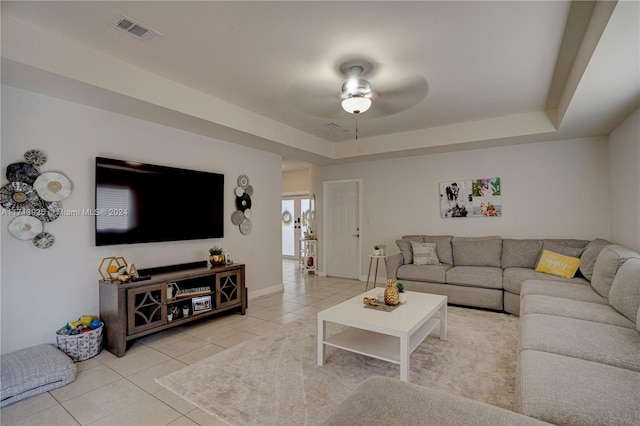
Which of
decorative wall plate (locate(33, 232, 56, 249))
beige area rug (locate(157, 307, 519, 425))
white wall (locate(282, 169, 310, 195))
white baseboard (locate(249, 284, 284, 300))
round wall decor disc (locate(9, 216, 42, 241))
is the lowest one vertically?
beige area rug (locate(157, 307, 519, 425))

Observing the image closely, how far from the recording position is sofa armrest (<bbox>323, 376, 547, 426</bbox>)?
1045 millimetres

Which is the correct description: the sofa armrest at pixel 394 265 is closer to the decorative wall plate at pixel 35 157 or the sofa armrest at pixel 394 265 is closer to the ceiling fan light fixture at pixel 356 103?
the ceiling fan light fixture at pixel 356 103

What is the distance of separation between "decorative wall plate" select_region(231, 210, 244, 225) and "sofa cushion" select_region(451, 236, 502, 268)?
3.34m

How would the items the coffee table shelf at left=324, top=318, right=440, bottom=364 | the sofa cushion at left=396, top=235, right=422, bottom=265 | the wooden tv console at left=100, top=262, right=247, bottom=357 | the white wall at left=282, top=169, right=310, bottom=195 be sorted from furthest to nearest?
the white wall at left=282, top=169, right=310, bottom=195 < the sofa cushion at left=396, top=235, right=422, bottom=265 < the wooden tv console at left=100, top=262, right=247, bottom=357 < the coffee table shelf at left=324, top=318, right=440, bottom=364

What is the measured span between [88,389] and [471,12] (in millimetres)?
3871

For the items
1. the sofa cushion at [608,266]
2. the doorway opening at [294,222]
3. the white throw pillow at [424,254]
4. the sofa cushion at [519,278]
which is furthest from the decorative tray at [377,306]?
the doorway opening at [294,222]

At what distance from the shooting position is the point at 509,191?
4949 millimetres

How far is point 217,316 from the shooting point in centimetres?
404

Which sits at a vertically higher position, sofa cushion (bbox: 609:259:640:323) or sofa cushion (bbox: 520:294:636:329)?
sofa cushion (bbox: 609:259:640:323)

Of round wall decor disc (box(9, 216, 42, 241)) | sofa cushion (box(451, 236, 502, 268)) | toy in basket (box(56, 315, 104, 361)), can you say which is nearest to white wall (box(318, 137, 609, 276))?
sofa cushion (box(451, 236, 502, 268))

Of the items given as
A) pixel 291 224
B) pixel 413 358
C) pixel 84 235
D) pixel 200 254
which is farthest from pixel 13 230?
pixel 291 224

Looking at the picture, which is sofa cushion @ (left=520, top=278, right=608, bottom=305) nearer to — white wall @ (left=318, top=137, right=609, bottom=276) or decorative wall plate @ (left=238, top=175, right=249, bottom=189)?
white wall @ (left=318, top=137, right=609, bottom=276)

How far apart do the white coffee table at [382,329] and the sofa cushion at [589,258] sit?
6.18 ft

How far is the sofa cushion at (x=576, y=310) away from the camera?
2.25 meters
